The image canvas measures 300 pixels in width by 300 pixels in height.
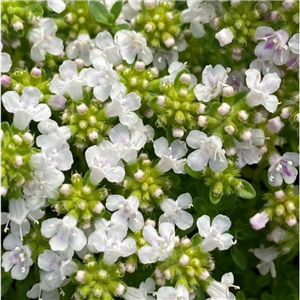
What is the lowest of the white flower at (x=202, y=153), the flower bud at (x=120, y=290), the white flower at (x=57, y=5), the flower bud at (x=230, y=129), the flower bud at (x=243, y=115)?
the flower bud at (x=120, y=290)

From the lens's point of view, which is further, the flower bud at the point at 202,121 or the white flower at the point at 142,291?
the flower bud at the point at 202,121

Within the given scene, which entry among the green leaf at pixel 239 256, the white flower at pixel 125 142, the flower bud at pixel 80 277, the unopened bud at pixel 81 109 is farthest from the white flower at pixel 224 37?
the flower bud at pixel 80 277

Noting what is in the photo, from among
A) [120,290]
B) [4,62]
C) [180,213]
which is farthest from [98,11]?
[120,290]

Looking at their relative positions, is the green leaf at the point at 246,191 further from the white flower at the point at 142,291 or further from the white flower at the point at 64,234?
the white flower at the point at 64,234

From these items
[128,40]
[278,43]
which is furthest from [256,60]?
[128,40]

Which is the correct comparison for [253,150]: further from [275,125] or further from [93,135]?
[93,135]

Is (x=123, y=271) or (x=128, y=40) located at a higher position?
(x=128, y=40)

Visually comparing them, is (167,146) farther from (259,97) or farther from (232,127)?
(259,97)

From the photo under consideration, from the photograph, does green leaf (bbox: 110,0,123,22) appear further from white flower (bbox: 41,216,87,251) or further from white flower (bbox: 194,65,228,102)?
white flower (bbox: 41,216,87,251)
